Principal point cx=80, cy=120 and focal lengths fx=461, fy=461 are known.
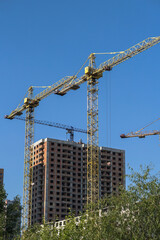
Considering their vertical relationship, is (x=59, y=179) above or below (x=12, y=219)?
above

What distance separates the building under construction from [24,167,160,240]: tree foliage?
421 ft

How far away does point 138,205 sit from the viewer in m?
44.4

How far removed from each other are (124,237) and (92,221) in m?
4.70

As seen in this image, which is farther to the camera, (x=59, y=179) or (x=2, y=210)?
(x=59, y=179)

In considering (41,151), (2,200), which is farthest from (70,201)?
(2,200)

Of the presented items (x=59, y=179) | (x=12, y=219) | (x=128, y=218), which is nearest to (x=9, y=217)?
(x=12, y=219)

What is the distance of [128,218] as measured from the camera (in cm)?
4394

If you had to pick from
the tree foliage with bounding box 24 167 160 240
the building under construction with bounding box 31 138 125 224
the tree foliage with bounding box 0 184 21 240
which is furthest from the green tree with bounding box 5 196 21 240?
the building under construction with bounding box 31 138 125 224

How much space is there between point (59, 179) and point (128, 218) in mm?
140494

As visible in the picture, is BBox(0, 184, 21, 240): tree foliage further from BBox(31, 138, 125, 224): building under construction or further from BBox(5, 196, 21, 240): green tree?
BBox(31, 138, 125, 224): building under construction

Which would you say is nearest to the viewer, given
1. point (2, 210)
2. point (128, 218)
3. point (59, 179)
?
point (128, 218)

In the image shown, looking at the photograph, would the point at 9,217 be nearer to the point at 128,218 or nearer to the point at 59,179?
the point at 128,218

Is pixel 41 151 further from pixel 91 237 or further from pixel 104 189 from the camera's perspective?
pixel 91 237

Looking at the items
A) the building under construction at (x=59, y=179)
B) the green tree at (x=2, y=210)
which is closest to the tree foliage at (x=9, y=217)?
the green tree at (x=2, y=210)
